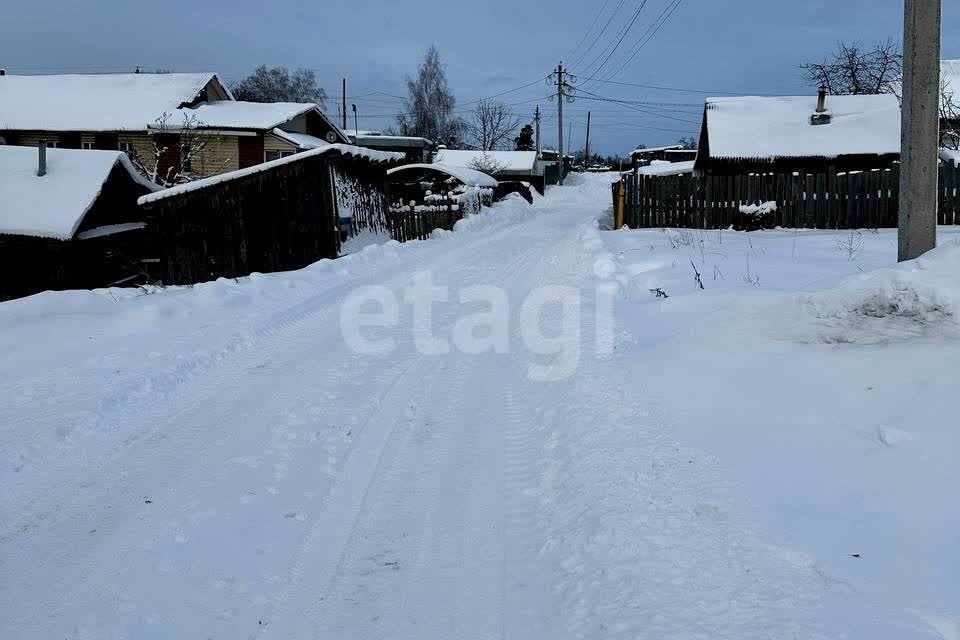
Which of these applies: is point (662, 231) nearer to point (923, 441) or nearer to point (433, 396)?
point (433, 396)

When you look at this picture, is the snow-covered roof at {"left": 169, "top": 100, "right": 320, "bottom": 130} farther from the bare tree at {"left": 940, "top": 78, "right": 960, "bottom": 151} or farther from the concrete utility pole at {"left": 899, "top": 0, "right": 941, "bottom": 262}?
the concrete utility pole at {"left": 899, "top": 0, "right": 941, "bottom": 262}

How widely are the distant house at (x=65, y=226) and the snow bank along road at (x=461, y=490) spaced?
45.0 feet

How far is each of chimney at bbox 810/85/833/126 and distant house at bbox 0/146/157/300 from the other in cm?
2522

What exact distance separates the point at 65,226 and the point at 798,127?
26.3m

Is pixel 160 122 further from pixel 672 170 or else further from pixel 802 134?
pixel 802 134

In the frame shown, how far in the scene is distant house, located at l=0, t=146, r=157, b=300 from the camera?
19.1 m

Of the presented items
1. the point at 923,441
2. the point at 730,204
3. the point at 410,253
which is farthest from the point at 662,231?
the point at 923,441

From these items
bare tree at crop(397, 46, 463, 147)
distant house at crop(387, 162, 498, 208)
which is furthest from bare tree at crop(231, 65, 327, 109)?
distant house at crop(387, 162, 498, 208)

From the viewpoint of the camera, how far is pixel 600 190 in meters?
64.7

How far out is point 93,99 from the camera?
133ft

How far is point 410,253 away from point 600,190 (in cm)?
5107

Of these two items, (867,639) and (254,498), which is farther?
(254,498)

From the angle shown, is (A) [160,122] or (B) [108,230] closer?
(B) [108,230]

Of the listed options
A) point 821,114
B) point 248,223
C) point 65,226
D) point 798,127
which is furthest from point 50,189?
point 821,114
